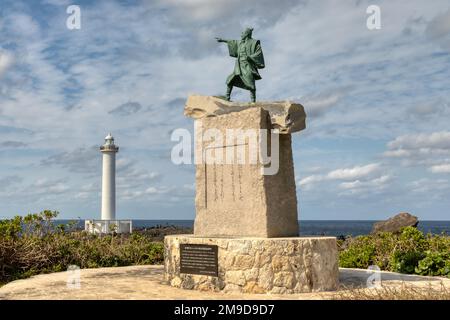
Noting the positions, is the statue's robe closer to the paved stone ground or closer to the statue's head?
the statue's head

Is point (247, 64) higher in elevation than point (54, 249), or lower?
higher

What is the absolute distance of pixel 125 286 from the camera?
868 centimetres

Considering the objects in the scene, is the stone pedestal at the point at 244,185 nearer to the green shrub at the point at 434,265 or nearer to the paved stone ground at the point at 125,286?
the paved stone ground at the point at 125,286

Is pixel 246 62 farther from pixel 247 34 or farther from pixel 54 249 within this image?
pixel 54 249

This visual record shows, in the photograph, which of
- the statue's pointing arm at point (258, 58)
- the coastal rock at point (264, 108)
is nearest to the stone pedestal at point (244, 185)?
the coastal rock at point (264, 108)

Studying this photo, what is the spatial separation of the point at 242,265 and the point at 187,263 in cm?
117

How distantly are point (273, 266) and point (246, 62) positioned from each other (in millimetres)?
3936

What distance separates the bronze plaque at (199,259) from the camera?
8.48 metres

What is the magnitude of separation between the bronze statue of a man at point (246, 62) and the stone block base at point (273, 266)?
9.59ft

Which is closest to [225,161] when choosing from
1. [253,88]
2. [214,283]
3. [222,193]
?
[222,193]

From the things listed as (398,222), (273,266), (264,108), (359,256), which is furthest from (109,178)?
(273,266)

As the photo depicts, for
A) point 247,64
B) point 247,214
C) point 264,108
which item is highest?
point 247,64

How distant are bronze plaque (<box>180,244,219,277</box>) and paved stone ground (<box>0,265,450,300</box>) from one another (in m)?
0.38

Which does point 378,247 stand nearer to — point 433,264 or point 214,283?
point 433,264
